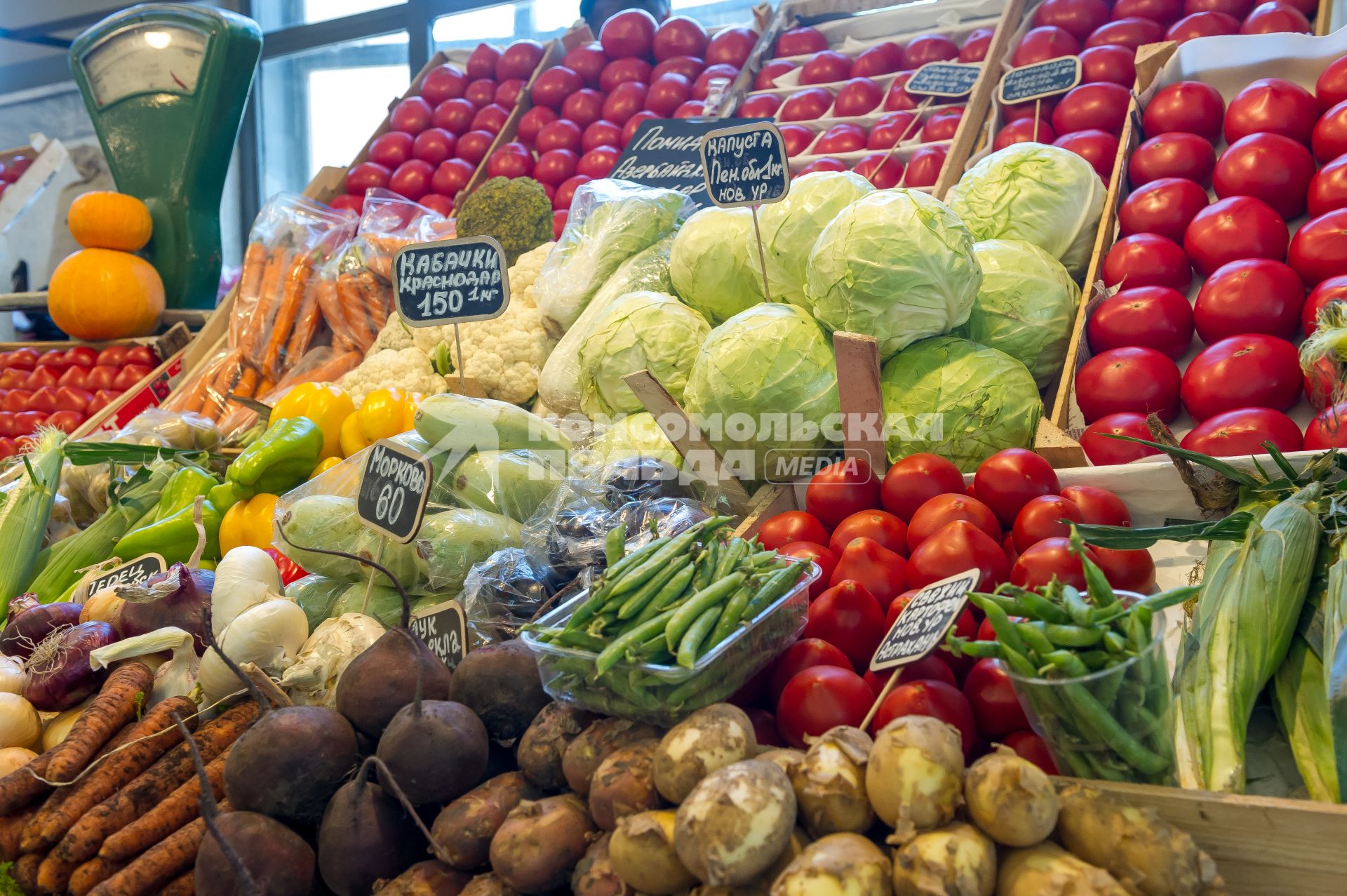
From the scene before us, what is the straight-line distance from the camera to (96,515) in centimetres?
355

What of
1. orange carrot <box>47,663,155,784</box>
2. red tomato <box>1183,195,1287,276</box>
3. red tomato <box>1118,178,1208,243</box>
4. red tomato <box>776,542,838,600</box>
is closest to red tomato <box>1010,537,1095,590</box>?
red tomato <box>776,542,838,600</box>

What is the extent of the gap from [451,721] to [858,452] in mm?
1052

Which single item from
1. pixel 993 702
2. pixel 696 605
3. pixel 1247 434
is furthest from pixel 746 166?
pixel 993 702

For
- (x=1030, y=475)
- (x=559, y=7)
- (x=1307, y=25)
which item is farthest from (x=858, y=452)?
(x=559, y=7)

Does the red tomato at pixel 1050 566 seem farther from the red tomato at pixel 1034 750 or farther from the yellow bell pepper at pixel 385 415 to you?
the yellow bell pepper at pixel 385 415

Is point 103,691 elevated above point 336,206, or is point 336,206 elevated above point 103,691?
point 336,206

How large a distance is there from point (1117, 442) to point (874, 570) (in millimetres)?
849

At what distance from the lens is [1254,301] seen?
224cm

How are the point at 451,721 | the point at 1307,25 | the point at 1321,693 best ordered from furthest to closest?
the point at 1307,25 < the point at 451,721 < the point at 1321,693

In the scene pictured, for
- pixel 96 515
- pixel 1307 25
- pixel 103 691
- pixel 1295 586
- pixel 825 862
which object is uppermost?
pixel 1307 25

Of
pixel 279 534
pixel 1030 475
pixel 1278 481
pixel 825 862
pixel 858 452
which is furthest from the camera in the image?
pixel 279 534

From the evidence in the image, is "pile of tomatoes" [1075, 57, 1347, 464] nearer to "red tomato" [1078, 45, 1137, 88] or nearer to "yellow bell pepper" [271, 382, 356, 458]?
"red tomato" [1078, 45, 1137, 88]

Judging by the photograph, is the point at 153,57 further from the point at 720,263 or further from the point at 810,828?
the point at 810,828

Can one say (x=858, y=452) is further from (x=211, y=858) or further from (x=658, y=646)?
(x=211, y=858)
